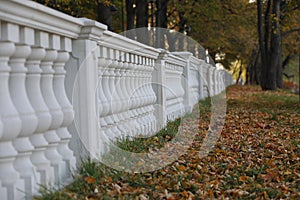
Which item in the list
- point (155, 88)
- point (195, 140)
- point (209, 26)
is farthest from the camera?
point (209, 26)

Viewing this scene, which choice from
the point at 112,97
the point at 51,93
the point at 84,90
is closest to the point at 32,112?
the point at 51,93

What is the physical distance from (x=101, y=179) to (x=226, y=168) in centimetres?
195

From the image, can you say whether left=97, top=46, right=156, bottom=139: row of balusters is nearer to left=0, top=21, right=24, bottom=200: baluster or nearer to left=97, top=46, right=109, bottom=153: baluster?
left=97, top=46, right=109, bottom=153: baluster

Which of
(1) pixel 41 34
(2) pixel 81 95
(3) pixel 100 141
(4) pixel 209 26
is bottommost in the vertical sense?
(3) pixel 100 141

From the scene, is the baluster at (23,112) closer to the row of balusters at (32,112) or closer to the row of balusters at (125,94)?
the row of balusters at (32,112)

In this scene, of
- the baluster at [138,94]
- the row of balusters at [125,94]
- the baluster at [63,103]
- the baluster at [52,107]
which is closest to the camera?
the baluster at [52,107]

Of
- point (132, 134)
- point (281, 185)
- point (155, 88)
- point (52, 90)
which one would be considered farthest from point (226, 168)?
point (155, 88)

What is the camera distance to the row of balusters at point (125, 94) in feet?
19.2

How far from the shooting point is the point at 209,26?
35.4 m

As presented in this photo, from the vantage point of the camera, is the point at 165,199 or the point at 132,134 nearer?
the point at 165,199

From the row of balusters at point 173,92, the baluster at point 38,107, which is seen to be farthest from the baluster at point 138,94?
the baluster at point 38,107

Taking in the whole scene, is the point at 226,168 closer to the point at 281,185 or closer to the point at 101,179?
the point at 281,185

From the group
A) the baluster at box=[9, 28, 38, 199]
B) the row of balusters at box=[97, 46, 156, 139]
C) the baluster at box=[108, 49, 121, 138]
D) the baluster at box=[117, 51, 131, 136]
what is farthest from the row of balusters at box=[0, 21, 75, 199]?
the baluster at box=[117, 51, 131, 136]

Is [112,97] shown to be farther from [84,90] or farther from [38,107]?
[38,107]
